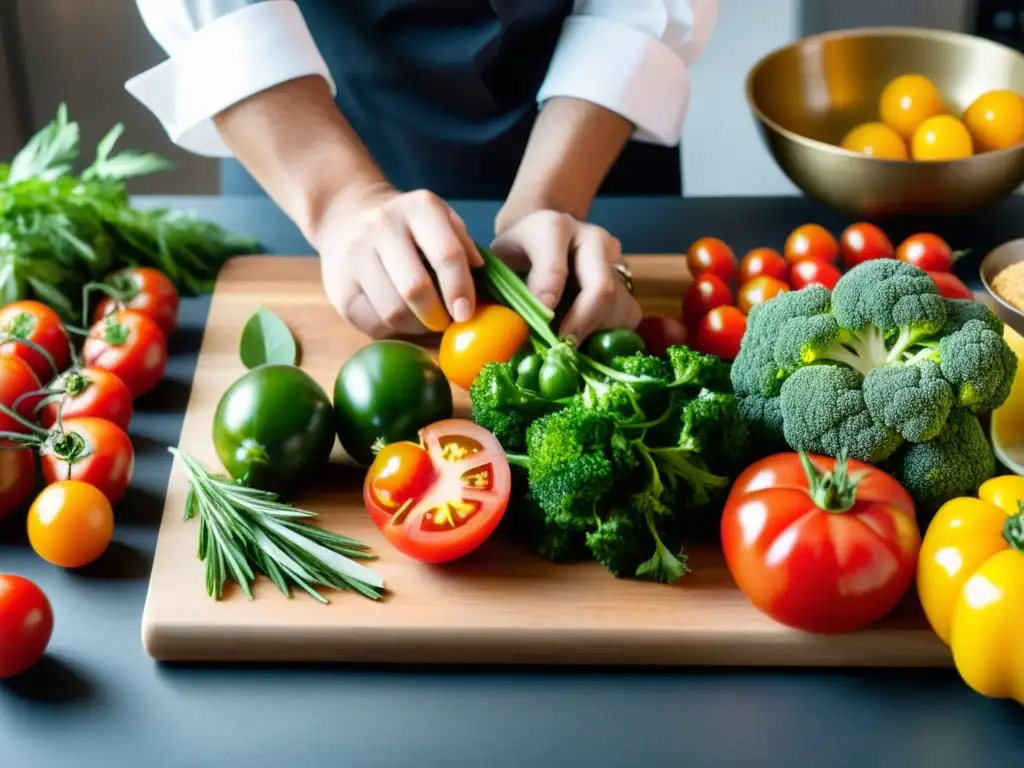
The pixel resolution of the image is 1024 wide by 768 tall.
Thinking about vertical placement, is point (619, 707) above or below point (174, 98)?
below

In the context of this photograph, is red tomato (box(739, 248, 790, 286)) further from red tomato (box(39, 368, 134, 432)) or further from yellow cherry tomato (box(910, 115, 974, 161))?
red tomato (box(39, 368, 134, 432))

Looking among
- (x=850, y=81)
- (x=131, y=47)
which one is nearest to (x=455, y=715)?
(x=850, y=81)

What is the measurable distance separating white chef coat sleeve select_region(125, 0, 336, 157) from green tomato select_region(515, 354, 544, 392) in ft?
1.76

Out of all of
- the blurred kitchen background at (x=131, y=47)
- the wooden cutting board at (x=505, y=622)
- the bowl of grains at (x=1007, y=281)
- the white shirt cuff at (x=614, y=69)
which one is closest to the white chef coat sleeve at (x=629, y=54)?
the white shirt cuff at (x=614, y=69)

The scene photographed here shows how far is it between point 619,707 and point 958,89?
3.87 feet

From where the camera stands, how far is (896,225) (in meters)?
1.57

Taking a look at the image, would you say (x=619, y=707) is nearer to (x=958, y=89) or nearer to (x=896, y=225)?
(x=896, y=225)

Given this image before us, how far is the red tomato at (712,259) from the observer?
145 cm

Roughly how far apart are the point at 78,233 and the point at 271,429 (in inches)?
21.0

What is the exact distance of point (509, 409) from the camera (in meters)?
1.08

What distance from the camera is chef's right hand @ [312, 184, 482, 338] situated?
1.24 metres

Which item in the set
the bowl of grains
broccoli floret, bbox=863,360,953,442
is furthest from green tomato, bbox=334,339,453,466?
the bowl of grains

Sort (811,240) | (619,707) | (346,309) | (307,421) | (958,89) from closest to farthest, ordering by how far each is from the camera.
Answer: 1. (619,707)
2. (307,421)
3. (346,309)
4. (811,240)
5. (958,89)

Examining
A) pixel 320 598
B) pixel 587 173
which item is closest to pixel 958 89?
pixel 587 173
